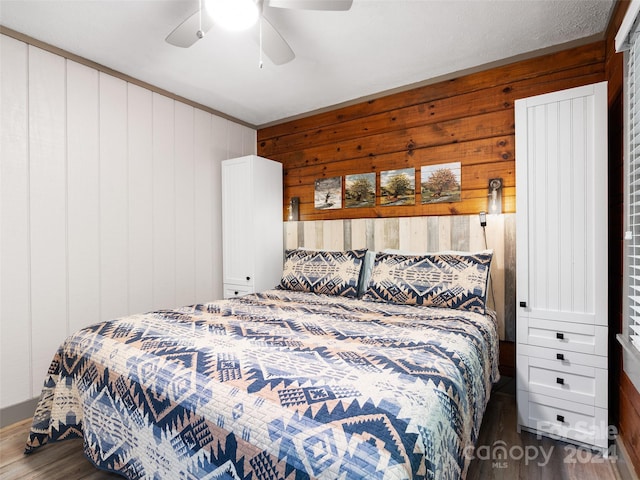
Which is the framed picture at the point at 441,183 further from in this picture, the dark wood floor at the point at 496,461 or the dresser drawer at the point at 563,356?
the dark wood floor at the point at 496,461

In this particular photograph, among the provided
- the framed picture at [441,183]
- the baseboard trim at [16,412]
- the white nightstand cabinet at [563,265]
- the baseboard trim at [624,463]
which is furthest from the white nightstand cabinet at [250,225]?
the baseboard trim at [624,463]

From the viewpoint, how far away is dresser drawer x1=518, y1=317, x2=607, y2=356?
6.03 feet

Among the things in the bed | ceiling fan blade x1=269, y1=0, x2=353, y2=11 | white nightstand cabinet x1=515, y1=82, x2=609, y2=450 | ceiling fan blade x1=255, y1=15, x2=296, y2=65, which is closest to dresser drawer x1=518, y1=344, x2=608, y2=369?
white nightstand cabinet x1=515, y1=82, x2=609, y2=450

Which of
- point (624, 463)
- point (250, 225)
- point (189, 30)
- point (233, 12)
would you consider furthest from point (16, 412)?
point (624, 463)

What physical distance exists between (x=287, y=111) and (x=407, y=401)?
3.29m

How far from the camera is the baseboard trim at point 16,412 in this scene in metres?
2.13

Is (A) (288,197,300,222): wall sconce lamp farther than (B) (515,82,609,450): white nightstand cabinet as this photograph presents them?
Yes

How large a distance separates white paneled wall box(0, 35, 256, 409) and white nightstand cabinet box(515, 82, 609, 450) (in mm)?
2841

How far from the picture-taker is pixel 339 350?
1.38 metres

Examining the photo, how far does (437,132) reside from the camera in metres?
2.85

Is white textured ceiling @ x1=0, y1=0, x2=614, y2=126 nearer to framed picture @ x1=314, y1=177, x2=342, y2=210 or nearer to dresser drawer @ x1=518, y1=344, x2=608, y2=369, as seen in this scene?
framed picture @ x1=314, y1=177, x2=342, y2=210

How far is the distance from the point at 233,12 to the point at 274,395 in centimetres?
173

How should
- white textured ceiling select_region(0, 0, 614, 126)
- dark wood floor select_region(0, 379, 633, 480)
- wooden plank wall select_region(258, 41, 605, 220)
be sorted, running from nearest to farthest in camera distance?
dark wood floor select_region(0, 379, 633, 480) → white textured ceiling select_region(0, 0, 614, 126) → wooden plank wall select_region(258, 41, 605, 220)

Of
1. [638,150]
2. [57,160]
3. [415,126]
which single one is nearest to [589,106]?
[638,150]
